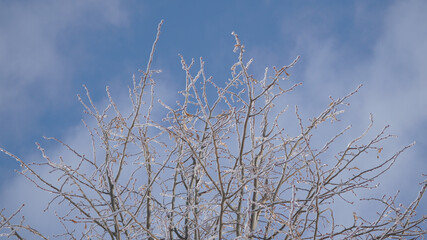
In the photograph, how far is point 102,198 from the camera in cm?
429

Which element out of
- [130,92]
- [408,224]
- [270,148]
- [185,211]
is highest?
[130,92]

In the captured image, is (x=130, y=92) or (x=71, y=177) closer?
(x=71, y=177)

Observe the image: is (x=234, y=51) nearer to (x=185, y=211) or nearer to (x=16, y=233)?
(x=185, y=211)

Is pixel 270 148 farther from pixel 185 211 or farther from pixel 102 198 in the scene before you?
pixel 102 198

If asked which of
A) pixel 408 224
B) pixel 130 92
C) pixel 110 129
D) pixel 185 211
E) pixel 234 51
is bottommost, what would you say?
pixel 408 224

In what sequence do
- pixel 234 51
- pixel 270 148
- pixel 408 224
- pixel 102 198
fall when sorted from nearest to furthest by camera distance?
pixel 234 51
pixel 408 224
pixel 102 198
pixel 270 148

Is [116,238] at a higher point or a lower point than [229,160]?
lower

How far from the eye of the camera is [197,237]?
4.14 meters

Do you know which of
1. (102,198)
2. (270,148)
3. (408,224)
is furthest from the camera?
(270,148)

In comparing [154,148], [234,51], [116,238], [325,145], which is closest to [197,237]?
[116,238]

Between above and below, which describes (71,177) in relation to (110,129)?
below

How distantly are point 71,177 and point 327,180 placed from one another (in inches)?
110

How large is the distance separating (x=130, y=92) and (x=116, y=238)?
5.51 ft

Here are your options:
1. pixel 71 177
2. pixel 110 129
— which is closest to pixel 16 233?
pixel 71 177
